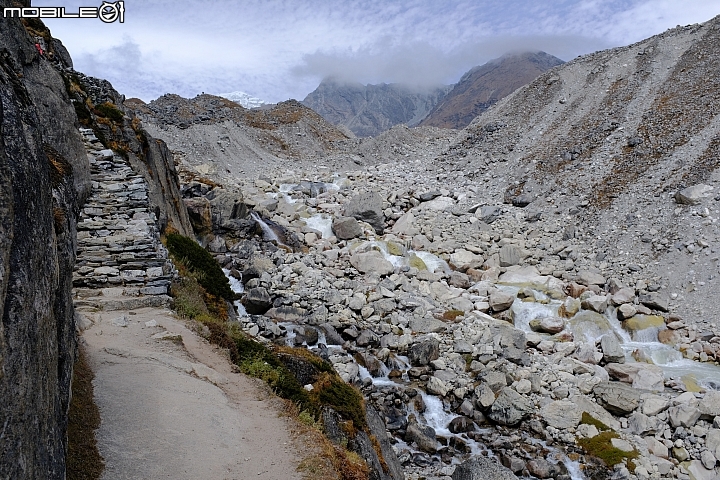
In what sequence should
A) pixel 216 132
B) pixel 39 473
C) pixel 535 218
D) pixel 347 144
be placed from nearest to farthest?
pixel 39 473, pixel 535 218, pixel 216 132, pixel 347 144

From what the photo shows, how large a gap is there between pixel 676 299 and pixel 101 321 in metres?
25.4

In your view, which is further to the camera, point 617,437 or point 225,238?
point 225,238

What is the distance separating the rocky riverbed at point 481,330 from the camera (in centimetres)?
1495

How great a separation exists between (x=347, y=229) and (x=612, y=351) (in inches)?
723

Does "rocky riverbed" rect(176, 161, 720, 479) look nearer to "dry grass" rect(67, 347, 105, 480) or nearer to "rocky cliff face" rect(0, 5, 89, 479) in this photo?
"dry grass" rect(67, 347, 105, 480)

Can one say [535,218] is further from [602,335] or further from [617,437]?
[617,437]

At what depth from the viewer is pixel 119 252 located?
13.0m

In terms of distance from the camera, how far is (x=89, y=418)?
258 inches

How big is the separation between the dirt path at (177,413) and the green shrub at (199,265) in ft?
17.5

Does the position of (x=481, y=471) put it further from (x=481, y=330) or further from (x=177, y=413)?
(x=481, y=330)

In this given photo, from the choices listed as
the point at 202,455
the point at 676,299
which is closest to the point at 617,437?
the point at 676,299

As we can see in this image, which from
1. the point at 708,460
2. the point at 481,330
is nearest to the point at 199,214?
the point at 481,330

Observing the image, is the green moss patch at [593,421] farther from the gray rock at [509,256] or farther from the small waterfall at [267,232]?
the small waterfall at [267,232]

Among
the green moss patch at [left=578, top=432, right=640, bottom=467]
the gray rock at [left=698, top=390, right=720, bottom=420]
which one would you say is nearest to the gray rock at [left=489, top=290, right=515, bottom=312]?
the green moss patch at [left=578, top=432, right=640, bottom=467]
